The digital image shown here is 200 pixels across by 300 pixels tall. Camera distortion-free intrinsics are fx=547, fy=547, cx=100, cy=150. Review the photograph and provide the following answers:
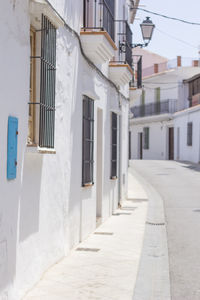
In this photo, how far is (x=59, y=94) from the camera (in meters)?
7.18

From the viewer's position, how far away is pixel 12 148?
4965 millimetres

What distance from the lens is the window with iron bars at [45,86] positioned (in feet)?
19.5

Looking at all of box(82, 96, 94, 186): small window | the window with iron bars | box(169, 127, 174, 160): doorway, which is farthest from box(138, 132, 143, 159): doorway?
the window with iron bars

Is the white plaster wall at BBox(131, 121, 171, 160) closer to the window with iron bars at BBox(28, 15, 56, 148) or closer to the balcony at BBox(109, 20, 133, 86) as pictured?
the balcony at BBox(109, 20, 133, 86)

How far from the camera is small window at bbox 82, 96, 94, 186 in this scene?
9.32 metres

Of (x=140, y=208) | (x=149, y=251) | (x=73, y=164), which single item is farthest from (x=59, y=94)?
(x=140, y=208)

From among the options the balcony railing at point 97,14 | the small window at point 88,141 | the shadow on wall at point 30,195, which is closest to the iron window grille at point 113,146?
the balcony railing at point 97,14

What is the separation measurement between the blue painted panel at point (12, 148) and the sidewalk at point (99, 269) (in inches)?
54.3

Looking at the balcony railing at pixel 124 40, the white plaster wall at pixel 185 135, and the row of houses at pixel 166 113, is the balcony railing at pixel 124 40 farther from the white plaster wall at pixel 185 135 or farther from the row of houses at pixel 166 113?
the row of houses at pixel 166 113

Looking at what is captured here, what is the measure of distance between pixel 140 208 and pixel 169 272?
7627mm

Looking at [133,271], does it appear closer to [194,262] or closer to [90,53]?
[194,262]

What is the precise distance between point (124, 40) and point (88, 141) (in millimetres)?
5057

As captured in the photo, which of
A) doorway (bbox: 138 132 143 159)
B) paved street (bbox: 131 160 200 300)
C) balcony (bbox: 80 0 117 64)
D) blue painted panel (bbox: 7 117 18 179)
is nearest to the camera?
blue painted panel (bbox: 7 117 18 179)

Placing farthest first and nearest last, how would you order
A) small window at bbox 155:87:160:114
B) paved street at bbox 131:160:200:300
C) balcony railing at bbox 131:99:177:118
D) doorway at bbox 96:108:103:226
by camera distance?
1. small window at bbox 155:87:160:114
2. balcony railing at bbox 131:99:177:118
3. doorway at bbox 96:108:103:226
4. paved street at bbox 131:160:200:300
